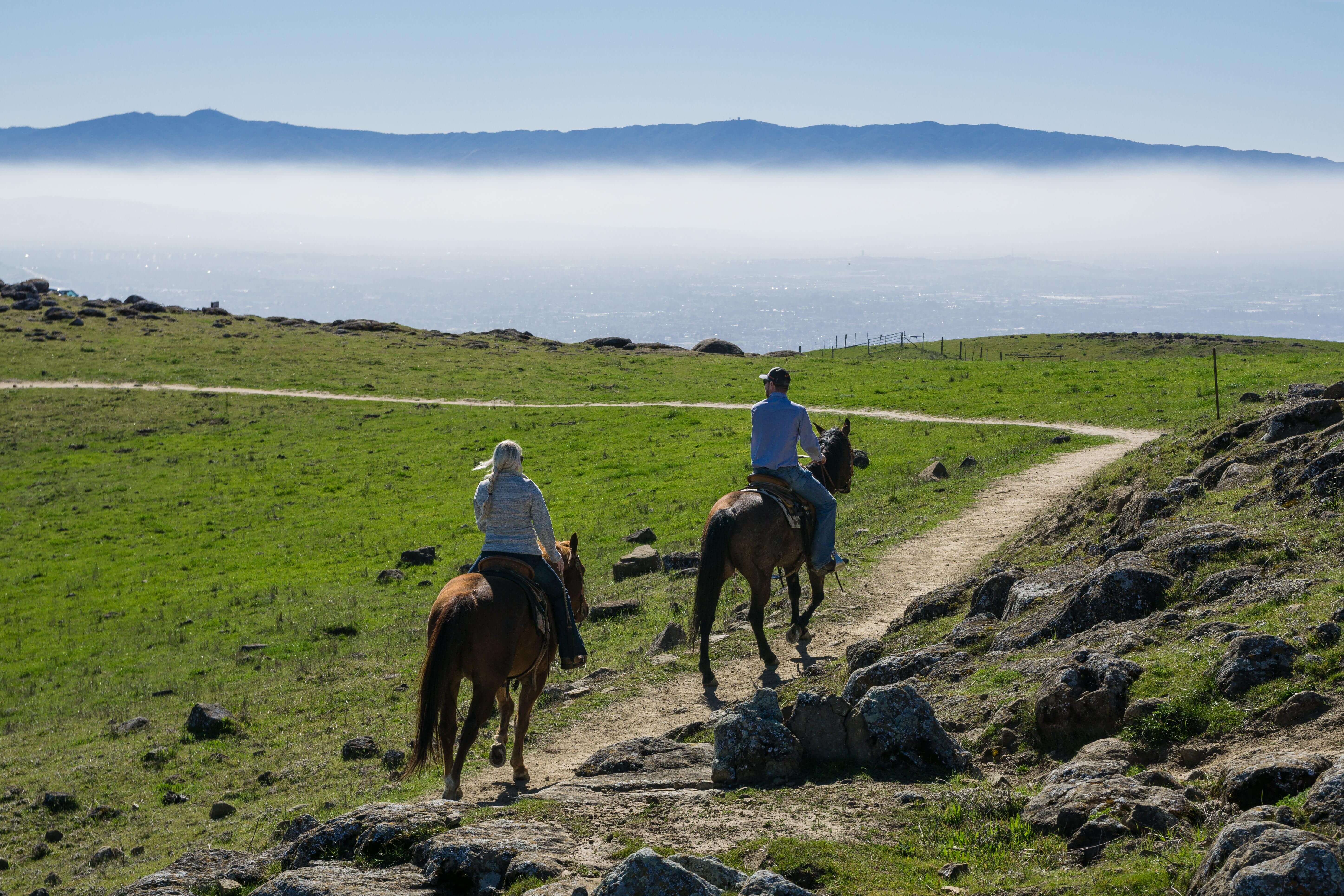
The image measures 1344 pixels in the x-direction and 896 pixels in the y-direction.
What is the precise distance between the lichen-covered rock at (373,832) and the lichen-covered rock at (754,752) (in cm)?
250

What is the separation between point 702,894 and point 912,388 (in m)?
49.2

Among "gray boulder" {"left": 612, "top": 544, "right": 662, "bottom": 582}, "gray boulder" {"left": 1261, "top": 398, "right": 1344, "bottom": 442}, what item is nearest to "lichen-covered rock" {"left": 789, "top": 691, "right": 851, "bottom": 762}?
"gray boulder" {"left": 1261, "top": 398, "right": 1344, "bottom": 442}

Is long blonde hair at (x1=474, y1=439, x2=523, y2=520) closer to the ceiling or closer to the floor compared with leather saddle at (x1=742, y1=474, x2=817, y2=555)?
closer to the ceiling

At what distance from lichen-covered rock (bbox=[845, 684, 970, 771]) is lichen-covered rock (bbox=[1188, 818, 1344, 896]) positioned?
291 cm

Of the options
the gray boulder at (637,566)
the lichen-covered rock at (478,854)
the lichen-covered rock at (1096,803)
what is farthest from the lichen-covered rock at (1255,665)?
the gray boulder at (637,566)

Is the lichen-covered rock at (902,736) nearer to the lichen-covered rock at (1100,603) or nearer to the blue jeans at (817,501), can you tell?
the lichen-covered rock at (1100,603)

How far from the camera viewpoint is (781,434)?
15.0 meters

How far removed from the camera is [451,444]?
154 feet

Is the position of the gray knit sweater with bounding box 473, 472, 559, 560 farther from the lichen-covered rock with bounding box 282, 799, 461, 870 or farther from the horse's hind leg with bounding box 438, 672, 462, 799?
the lichen-covered rock with bounding box 282, 799, 461, 870

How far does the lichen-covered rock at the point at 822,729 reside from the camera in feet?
29.7

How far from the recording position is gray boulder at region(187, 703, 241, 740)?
1666cm

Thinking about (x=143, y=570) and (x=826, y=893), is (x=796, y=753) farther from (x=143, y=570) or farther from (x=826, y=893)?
(x=143, y=570)

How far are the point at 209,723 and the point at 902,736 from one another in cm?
1305

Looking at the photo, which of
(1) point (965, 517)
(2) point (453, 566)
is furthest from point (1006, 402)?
(2) point (453, 566)
